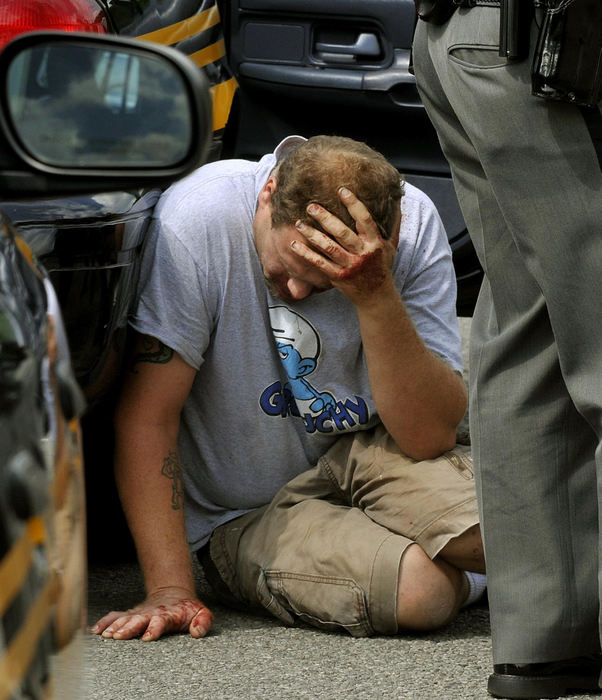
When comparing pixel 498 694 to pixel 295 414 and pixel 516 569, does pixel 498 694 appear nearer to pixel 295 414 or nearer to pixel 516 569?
pixel 516 569

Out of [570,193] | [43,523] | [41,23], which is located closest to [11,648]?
[43,523]

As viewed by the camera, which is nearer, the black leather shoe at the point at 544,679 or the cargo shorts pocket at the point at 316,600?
the black leather shoe at the point at 544,679

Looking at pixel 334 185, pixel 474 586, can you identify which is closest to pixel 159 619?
pixel 474 586

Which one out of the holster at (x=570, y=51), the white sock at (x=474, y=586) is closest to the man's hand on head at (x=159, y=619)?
the white sock at (x=474, y=586)

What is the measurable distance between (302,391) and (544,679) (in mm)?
835

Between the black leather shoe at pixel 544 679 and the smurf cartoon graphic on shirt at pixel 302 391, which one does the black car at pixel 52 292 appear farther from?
the smurf cartoon graphic on shirt at pixel 302 391

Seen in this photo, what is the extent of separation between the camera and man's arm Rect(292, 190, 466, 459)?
2699 mm

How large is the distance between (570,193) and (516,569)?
70cm

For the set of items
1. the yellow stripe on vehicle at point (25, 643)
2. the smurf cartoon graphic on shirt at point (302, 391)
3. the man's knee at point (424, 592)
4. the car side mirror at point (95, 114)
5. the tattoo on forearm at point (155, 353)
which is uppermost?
the car side mirror at point (95, 114)

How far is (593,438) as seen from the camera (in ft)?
7.75

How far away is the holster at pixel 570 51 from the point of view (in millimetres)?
2059

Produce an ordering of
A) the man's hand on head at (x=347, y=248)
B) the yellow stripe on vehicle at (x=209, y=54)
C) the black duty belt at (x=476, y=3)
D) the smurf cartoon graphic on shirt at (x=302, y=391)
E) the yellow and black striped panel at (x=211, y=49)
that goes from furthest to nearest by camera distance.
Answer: the yellow stripe on vehicle at (x=209, y=54), the yellow and black striped panel at (x=211, y=49), the smurf cartoon graphic on shirt at (x=302, y=391), the man's hand on head at (x=347, y=248), the black duty belt at (x=476, y=3)

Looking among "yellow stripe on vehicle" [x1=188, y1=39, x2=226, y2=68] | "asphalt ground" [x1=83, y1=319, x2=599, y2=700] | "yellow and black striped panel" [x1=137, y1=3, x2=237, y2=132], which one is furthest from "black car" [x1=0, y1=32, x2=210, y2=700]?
"yellow stripe on vehicle" [x1=188, y1=39, x2=226, y2=68]

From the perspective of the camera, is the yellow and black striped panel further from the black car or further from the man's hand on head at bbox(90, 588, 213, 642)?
the black car
